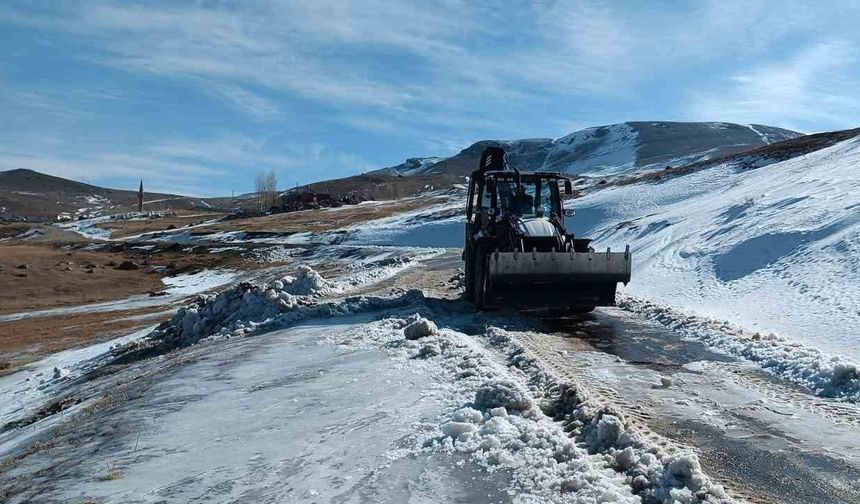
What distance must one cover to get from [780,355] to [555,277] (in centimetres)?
419

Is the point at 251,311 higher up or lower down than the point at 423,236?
lower down

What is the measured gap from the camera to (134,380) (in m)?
10.1

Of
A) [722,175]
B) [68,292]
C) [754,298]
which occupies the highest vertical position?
[722,175]

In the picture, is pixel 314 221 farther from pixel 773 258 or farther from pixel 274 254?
pixel 773 258

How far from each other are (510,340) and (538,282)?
267 centimetres

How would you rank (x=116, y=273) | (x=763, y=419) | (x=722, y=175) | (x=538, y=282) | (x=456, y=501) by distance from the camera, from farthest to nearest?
(x=722, y=175), (x=116, y=273), (x=538, y=282), (x=763, y=419), (x=456, y=501)

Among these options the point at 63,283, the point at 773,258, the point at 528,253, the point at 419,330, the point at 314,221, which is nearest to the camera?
the point at 419,330

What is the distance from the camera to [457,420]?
590 cm

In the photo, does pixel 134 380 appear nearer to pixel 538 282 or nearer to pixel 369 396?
pixel 369 396

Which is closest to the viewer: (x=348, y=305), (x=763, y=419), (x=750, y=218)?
(x=763, y=419)

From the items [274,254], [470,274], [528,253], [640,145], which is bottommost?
[274,254]

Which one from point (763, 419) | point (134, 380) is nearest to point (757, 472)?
point (763, 419)

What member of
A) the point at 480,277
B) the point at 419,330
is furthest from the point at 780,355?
the point at 480,277

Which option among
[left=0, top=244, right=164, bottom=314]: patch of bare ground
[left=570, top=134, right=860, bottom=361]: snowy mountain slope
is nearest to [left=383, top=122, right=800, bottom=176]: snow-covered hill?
[left=0, top=244, right=164, bottom=314]: patch of bare ground
